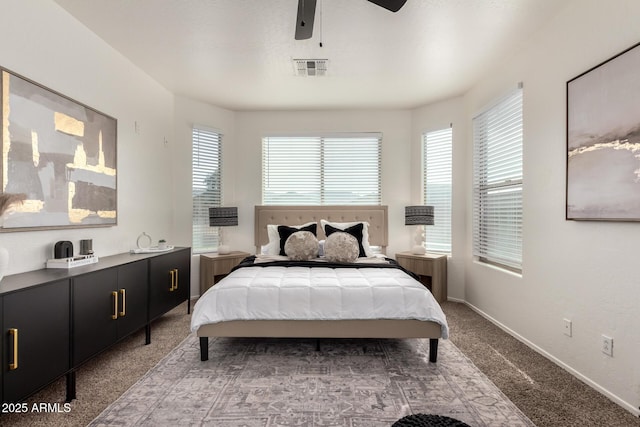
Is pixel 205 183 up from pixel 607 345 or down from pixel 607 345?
up

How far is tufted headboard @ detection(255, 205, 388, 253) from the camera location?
481cm

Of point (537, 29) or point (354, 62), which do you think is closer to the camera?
point (537, 29)

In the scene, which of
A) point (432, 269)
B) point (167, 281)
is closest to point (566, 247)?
point (432, 269)

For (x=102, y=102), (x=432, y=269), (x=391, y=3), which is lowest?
(x=432, y=269)

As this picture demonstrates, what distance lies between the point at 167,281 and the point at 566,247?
3.72m

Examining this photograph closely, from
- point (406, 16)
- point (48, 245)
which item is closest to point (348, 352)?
point (48, 245)

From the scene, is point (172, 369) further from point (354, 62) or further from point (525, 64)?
point (525, 64)

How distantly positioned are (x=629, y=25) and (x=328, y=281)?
2.71 metres

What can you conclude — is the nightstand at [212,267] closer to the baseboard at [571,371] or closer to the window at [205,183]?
the window at [205,183]

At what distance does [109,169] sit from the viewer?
3.10 metres

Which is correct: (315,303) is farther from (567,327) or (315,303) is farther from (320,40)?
(320,40)

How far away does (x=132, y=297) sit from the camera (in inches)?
107

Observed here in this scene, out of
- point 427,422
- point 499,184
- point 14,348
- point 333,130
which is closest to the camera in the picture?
point 427,422

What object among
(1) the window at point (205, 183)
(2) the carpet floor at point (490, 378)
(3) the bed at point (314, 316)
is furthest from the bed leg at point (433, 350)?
(1) the window at point (205, 183)
